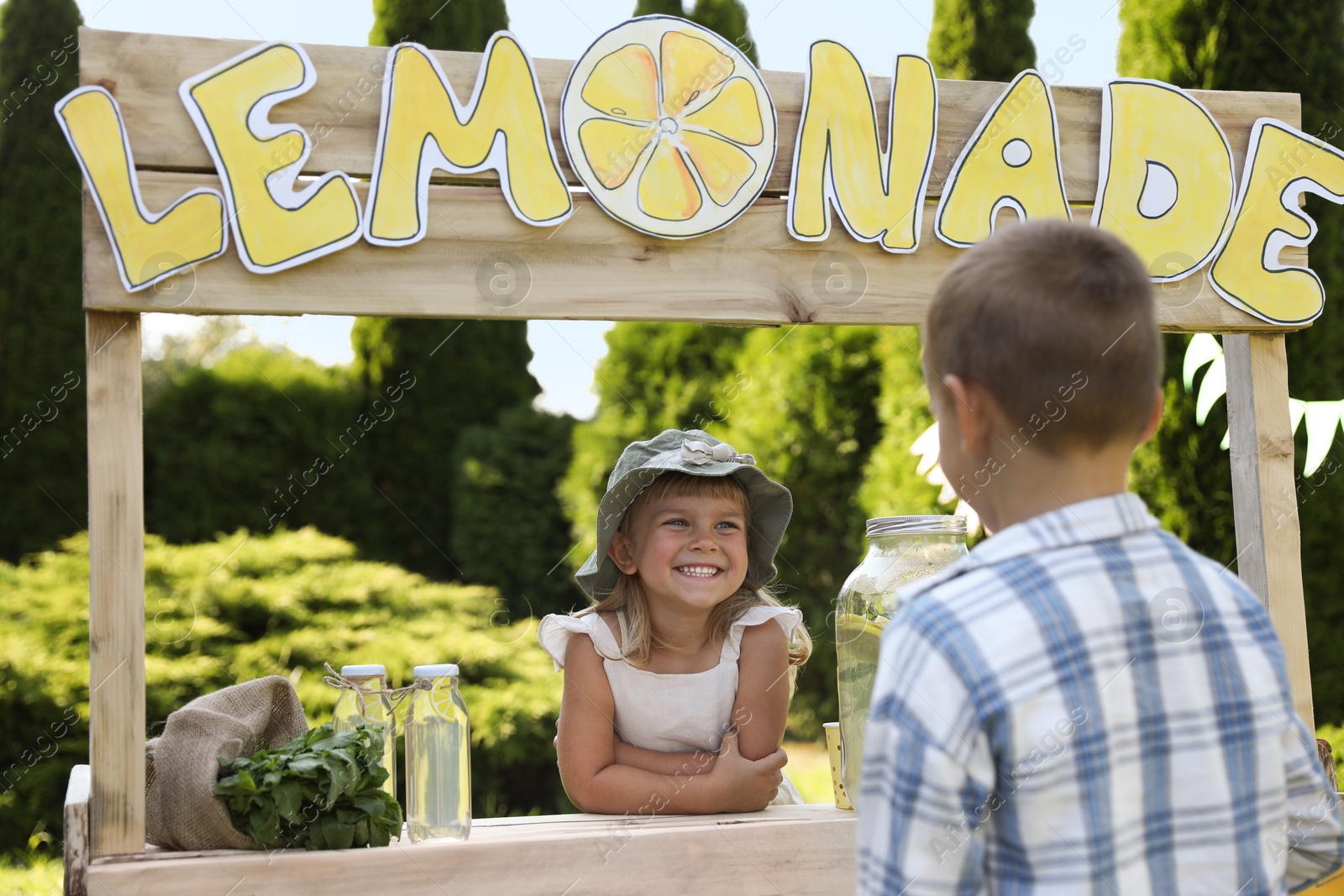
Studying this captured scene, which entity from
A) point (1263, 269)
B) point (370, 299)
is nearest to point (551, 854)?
point (370, 299)

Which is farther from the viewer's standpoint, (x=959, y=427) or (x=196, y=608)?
(x=196, y=608)

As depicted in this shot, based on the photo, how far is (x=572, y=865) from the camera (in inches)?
66.9

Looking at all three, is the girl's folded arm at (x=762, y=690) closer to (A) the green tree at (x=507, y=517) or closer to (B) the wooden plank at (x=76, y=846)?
(B) the wooden plank at (x=76, y=846)

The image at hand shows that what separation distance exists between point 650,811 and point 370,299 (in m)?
0.98

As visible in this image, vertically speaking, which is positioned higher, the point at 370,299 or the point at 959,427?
the point at 370,299

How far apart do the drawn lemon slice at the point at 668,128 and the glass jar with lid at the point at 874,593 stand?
0.63 m

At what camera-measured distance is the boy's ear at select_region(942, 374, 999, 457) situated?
0.93 m

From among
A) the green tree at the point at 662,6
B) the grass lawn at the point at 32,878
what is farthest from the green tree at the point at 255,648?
the green tree at the point at 662,6

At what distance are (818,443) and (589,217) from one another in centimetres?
462

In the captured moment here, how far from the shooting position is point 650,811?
1.93 metres

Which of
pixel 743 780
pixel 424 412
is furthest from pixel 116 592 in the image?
pixel 424 412

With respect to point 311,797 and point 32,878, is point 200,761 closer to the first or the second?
point 311,797

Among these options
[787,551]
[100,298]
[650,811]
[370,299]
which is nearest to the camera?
[100,298]

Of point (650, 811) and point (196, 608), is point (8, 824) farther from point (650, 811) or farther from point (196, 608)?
point (650, 811)
